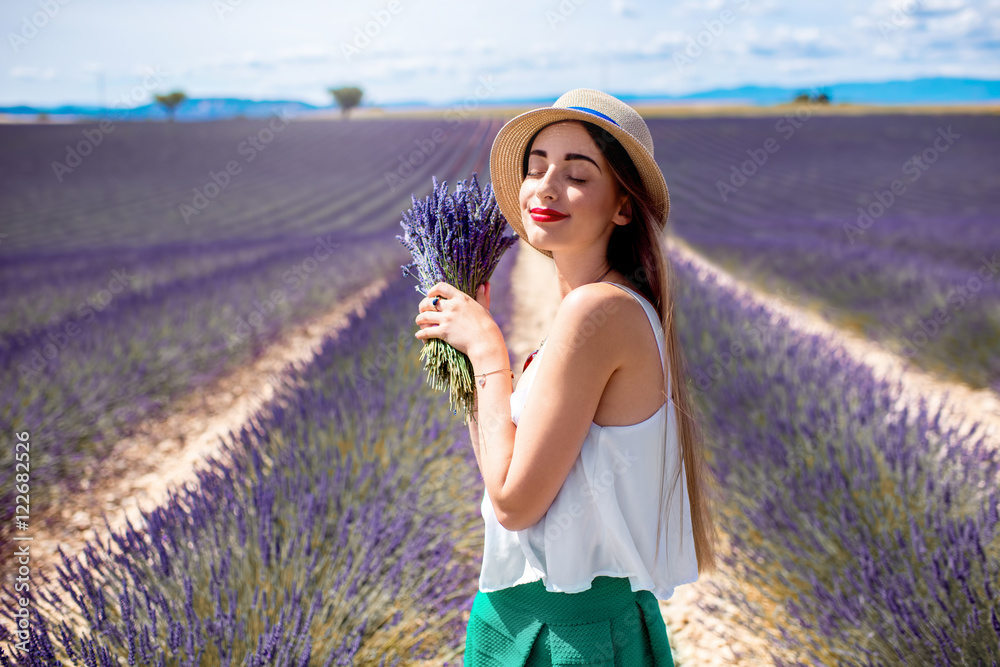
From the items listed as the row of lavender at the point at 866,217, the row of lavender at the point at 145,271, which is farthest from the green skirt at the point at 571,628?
the row of lavender at the point at 866,217

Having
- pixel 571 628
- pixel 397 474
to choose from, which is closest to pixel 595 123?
pixel 571 628

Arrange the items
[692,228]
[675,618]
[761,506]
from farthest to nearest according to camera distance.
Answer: [692,228], [761,506], [675,618]

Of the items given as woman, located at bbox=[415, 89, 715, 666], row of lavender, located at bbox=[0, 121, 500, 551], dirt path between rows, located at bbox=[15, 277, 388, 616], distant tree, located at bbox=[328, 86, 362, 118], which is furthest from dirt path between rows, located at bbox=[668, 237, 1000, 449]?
distant tree, located at bbox=[328, 86, 362, 118]

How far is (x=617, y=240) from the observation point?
3.56 feet

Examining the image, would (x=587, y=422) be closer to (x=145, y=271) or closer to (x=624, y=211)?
(x=624, y=211)

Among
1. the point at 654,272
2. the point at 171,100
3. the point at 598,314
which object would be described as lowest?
the point at 598,314

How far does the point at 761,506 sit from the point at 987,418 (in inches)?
107

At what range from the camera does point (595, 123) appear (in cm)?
97

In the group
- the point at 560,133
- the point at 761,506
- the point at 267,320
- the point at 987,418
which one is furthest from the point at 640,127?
the point at 267,320

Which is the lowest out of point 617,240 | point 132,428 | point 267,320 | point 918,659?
point 918,659

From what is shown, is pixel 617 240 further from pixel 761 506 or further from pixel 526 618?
pixel 761 506

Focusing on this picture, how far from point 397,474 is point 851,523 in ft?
5.24

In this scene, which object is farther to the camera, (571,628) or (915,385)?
(915,385)

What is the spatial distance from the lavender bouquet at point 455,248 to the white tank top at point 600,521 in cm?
26
